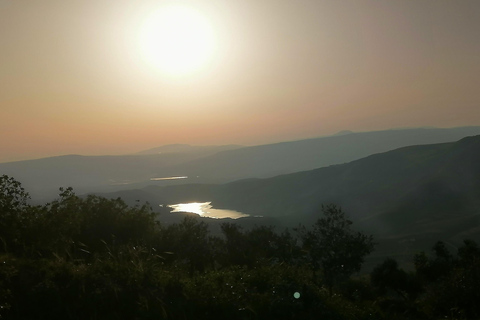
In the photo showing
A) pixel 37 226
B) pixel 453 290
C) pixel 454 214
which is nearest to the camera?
pixel 37 226

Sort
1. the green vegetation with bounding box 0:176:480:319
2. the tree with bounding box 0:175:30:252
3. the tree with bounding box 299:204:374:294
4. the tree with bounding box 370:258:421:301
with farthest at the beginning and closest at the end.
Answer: the tree with bounding box 370:258:421:301
the tree with bounding box 299:204:374:294
the tree with bounding box 0:175:30:252
the green vegetation with bounding box 0:176:480:319

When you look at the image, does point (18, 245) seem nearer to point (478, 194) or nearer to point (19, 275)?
point (19, 275)

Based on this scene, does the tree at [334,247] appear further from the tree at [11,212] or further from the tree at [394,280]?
the tree at [11,212]

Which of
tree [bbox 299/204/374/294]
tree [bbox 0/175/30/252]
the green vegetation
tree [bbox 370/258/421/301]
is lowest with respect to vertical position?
tree [bbox 370/258/421/301]

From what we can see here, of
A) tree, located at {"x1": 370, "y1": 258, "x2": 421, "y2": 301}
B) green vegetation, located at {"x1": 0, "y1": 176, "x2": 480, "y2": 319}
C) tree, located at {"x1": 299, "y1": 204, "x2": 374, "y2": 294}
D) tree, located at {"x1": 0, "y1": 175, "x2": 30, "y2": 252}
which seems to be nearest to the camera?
green vegetation, located at {"x1": 0, "y1": 176, "x2": 480, "y2": 319}

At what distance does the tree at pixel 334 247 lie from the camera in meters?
32.9

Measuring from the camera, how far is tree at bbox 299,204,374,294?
3291cm

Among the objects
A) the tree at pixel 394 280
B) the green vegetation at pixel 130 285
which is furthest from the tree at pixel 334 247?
the green vegetation at pixel 130 285

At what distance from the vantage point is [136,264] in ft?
39.8

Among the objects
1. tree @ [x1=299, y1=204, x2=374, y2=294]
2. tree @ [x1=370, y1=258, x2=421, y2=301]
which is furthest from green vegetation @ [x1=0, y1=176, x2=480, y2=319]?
tree @ [x1=370, y1=258, x2=421, y2=301]

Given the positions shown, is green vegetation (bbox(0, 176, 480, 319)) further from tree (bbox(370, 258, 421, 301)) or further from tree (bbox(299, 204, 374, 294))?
tree (bbox(370, 258, 421, 301))

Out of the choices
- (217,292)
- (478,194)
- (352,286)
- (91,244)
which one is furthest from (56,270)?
(478,194)

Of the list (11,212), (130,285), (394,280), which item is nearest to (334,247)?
(394,280)

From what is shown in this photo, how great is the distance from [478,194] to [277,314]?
202 metres
